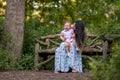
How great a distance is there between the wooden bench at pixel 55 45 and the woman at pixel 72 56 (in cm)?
33

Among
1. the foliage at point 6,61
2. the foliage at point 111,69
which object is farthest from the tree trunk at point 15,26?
the foliage at point 111,69

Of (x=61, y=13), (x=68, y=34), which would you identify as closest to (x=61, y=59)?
(x=68, y=34)

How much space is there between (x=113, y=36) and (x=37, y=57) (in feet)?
7.41

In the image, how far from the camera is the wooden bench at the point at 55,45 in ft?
38.5

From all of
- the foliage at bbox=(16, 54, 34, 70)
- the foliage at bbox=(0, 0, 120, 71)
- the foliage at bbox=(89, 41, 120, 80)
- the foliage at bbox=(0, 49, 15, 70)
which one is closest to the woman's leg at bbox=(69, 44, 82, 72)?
the foliage at bbox=(16, 54, 34, 70)

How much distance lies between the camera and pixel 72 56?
459 inches

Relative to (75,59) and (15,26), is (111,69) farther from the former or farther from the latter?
(15,26)

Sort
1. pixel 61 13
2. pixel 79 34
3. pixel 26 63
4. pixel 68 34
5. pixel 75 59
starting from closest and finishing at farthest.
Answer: pixel 79 34 → pixel 75 59 → pixel 68 34 → pixel 26 63 → pixel 61 13

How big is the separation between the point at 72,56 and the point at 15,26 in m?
2.09

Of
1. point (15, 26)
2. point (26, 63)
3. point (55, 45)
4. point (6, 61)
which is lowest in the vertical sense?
point (26, 63)

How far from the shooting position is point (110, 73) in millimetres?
7344

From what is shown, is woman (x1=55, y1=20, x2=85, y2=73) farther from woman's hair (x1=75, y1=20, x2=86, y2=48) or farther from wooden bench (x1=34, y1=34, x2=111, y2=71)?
wooden bench (x1=34, y1=34, x2=111, y2=71)

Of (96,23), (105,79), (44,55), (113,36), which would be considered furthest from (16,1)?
(105,79)

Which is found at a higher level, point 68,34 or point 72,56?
point 68,34
